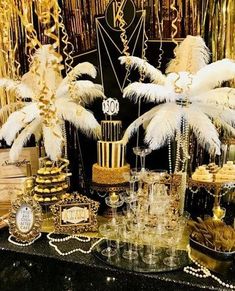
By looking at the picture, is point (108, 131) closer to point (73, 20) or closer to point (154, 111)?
point (154, 111)

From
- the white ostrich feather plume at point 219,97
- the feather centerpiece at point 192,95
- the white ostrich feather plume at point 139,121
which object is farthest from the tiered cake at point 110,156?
the white ostrich feather plume at point 219,97

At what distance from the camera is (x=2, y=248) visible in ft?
4.76

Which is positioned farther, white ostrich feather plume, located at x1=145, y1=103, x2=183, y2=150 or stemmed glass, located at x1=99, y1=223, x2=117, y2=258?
white ostrich feather plume, located at x1=145, y1=103, x2=183, y2=150

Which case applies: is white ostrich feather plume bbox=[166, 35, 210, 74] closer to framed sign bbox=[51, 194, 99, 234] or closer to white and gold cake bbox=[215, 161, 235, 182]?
white and gold cake bbox=[215, 161, 235, 182]

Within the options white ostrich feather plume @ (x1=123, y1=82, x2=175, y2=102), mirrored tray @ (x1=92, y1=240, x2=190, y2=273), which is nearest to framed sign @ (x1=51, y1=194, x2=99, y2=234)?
mirrored tray @ (x1=92, y1=240, x2=190, y2=273)

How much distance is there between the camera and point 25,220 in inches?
57.6

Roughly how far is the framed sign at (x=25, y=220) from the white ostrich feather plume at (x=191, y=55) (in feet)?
2.69

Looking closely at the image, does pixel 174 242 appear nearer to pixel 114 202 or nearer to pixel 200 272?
pixel 200 272

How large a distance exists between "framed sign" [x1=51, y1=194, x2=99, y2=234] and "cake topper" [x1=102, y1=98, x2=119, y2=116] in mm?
401

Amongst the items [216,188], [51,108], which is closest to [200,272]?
[216,188]

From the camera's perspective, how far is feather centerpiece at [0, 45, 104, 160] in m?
1.66

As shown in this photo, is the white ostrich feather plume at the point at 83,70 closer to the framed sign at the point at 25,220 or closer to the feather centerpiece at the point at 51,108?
the feather centerpiece at the point at 51,108

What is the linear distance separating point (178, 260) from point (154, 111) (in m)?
0.63

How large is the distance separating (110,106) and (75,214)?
49 cm
